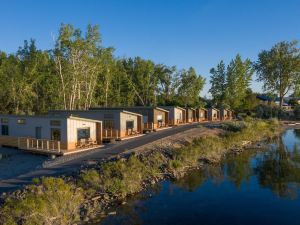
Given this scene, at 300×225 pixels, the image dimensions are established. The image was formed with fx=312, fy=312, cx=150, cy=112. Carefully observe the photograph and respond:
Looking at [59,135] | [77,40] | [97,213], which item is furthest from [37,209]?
[77,40]

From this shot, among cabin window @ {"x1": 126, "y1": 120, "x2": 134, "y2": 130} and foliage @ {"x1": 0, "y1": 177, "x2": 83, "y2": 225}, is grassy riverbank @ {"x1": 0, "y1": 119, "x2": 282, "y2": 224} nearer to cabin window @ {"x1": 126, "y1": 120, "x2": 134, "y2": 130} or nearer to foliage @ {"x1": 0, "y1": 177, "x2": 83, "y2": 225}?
foliage @ {"x1": 0, "y1": 177, "x2": 83, "y2": 225}

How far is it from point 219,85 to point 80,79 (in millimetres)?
39664

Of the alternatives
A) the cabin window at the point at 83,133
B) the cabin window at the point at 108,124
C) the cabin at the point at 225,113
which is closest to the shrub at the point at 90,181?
the cabin window at the point at 83,133

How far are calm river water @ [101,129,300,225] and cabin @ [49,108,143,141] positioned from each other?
13.5 m

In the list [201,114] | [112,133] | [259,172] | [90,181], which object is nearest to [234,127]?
[201,114]

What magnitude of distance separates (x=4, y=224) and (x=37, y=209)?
1.57 metres

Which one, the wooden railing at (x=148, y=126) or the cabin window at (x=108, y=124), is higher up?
the cabin window at (x=108, y=124)

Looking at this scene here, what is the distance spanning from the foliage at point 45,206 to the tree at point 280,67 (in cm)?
7362

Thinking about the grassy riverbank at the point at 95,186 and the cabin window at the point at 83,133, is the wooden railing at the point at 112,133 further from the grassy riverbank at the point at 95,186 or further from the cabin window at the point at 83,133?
the grassy riverbank at the point at 95,186

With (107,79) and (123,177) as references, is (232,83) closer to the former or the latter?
(107,79)

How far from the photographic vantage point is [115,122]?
127ft

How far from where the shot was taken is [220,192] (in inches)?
874

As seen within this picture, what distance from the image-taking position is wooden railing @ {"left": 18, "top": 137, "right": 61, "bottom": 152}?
2946 centimetres

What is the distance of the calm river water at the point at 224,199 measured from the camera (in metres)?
17.5
